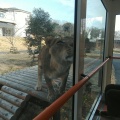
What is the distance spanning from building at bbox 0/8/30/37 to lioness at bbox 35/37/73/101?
0.92 ft

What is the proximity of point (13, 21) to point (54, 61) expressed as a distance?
0.54 m

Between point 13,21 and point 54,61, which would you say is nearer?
point 13,21

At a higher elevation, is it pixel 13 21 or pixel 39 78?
pixel 13 21

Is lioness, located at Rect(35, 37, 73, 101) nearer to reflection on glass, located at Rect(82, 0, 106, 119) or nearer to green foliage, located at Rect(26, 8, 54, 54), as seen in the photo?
green foliage, located at Rect(26, 8, 54, 54)

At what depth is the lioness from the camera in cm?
120

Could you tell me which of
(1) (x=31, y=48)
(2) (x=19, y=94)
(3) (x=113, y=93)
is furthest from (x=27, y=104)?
(3) (x=113, y=93)

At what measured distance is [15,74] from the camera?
0.94 metres

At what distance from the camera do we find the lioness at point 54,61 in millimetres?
1200

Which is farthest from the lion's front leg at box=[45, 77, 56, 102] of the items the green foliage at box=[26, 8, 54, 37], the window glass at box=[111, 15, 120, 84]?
the window glass at box=[111, 15, 120, 84]

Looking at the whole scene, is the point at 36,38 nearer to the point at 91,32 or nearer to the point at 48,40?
the point at 48,40

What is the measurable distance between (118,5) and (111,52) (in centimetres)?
114

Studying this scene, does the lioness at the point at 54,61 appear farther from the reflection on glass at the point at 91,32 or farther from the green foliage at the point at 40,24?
the reflection on glass at the point at 91,32

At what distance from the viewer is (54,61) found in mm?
1333

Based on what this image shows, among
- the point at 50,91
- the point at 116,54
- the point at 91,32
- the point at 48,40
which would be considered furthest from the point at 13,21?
the point at 116,54
